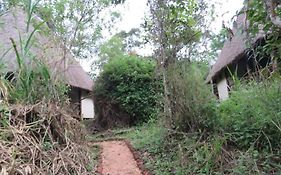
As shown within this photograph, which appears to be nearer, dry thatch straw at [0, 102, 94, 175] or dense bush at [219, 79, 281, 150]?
dry thatch straw at [0, 102, 94, 175]

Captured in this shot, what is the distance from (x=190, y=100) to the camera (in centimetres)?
582

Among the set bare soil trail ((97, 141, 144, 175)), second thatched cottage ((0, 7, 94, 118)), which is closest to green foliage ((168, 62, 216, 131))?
bare soil trail ((97, 141, 144, 175))

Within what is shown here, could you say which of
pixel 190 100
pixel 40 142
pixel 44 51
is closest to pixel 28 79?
pixel 40 142

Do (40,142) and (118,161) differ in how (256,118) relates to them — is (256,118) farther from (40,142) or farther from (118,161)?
(40,142)

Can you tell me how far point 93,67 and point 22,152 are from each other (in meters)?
20.1

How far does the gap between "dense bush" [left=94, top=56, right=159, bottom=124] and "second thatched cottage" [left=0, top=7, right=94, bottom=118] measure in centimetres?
108

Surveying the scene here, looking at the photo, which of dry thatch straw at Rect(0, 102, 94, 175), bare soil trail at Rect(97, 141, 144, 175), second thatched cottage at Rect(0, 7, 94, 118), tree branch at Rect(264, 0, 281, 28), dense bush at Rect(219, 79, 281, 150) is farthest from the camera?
second thatched cottage at Rect(0, 7, 94, 118)

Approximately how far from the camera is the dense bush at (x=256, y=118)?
467 cm

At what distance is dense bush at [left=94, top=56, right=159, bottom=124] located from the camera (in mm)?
11211

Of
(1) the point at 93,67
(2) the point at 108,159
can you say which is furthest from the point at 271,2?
(1) the point at 93,67

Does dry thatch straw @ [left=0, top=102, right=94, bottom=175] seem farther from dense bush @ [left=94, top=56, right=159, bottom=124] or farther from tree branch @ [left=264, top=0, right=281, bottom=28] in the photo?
dense bush @ [left=94, top=56, right=159, bottom=124]

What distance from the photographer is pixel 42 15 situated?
8.96 meters

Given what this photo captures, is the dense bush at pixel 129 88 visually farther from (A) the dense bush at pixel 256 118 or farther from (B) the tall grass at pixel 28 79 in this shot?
(B) the tall grass at pixel 28 79

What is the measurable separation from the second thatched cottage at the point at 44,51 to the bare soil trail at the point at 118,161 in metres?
0.96
